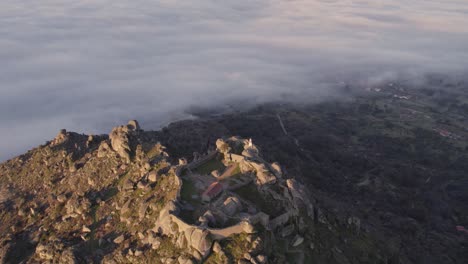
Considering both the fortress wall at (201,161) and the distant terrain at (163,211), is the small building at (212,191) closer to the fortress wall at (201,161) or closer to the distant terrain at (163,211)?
the distant terrain at (163,211)

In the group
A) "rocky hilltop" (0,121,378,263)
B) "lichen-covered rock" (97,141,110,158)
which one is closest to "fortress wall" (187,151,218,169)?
"rocky hilltop" (0,121,378,263)

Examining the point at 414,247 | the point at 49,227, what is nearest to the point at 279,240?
the point at 49,227

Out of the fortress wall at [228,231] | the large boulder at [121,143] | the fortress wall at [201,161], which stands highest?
the fortress wall at [228,231]

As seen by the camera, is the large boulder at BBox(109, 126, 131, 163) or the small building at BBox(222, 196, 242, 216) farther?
the large boulder at BBox(109, 126, 131, 163)

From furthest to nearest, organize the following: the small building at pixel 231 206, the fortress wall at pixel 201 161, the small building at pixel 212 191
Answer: the fortress wall at pixel 201 161 < the small building at pixel 212 191 < the small building at pixel 231 206

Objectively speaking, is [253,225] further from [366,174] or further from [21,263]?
[366,174]

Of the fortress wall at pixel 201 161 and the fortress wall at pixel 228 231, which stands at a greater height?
the fortress wall at pixel 228 231

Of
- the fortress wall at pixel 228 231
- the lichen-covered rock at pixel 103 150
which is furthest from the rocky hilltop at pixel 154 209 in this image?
the lichen-covered rock at pixel 103 150

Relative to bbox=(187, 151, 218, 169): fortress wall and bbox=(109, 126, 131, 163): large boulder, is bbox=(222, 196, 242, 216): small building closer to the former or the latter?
bbox=(187, 151, 218, 169): fortress wall
